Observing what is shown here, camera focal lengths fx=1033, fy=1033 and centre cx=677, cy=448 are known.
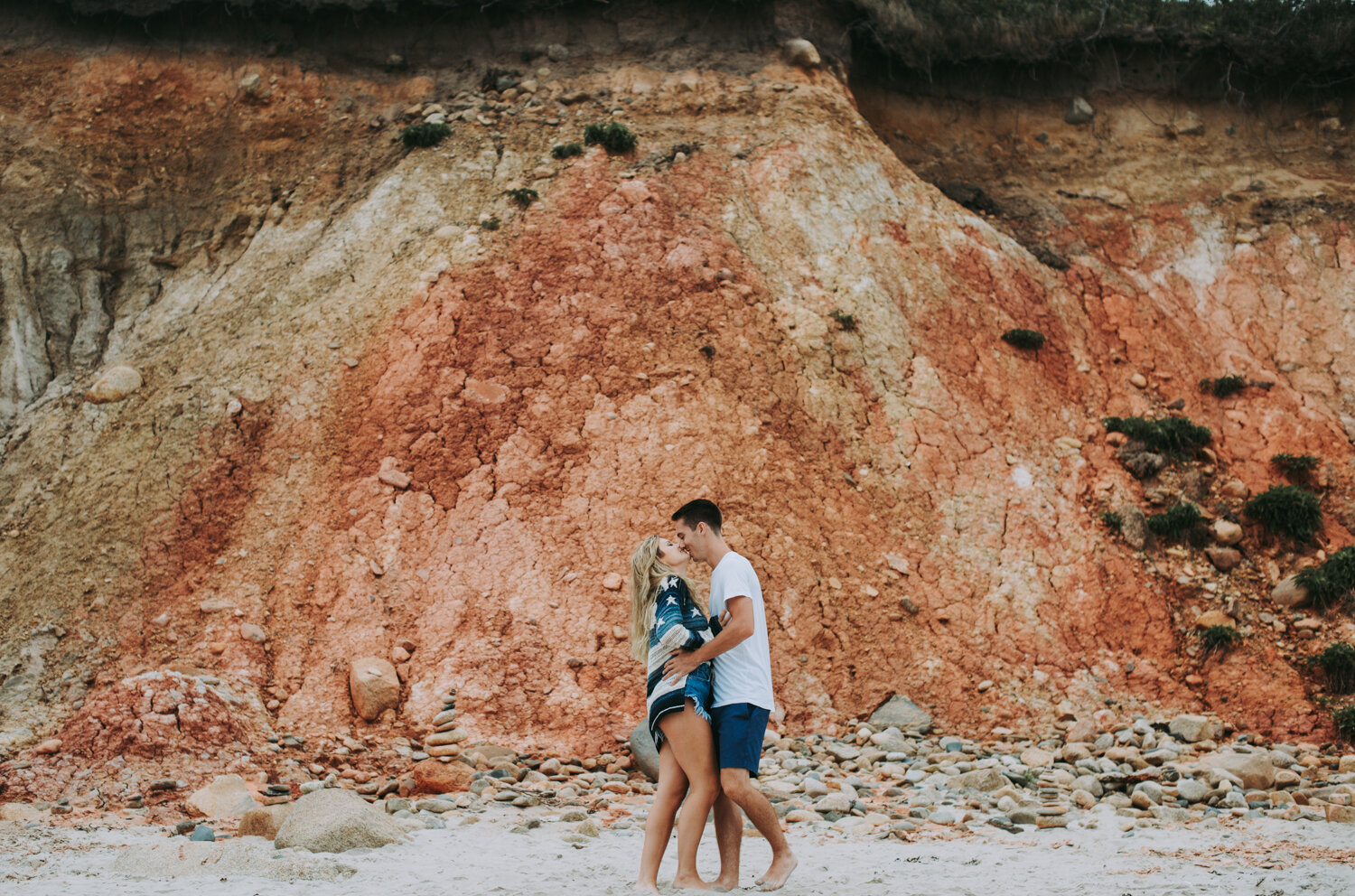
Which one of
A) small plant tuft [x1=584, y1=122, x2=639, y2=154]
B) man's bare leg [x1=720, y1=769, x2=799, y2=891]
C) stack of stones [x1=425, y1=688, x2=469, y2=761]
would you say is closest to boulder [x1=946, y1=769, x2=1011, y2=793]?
man's bare leg [x1=720, y1=769, x2=799, y2=891]

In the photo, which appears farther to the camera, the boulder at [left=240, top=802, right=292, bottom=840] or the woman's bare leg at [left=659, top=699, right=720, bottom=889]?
the boulder at [left=240, top=802, right=292, bottom=840]

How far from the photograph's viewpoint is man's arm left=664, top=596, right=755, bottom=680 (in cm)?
446

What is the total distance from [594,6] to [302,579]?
9743mm

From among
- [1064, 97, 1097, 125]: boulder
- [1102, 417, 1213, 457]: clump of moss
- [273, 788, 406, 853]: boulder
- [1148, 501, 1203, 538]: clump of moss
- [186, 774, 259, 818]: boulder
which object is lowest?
[186, 774, 259, 818]: boulder

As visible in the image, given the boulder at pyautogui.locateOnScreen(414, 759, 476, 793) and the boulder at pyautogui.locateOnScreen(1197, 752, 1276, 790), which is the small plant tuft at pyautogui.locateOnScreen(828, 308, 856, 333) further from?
the boulder at pyautogui.locateOnScreen(414, 759, 476, 793)

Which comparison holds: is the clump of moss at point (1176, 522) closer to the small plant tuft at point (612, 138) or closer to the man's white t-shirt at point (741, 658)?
the man's white t-shirt at point (741, 658)

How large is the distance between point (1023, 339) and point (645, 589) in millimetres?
8793

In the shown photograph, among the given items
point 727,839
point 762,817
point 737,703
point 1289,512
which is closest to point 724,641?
point 737,703

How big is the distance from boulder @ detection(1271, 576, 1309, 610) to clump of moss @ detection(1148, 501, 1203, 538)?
959 mm

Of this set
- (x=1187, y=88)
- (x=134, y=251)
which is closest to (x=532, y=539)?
(x=134, y=251)

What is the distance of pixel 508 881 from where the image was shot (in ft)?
16.4

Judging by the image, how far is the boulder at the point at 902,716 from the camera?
28.1ft

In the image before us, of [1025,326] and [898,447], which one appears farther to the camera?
[1025,326]

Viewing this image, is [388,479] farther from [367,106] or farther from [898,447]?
[367,106]
